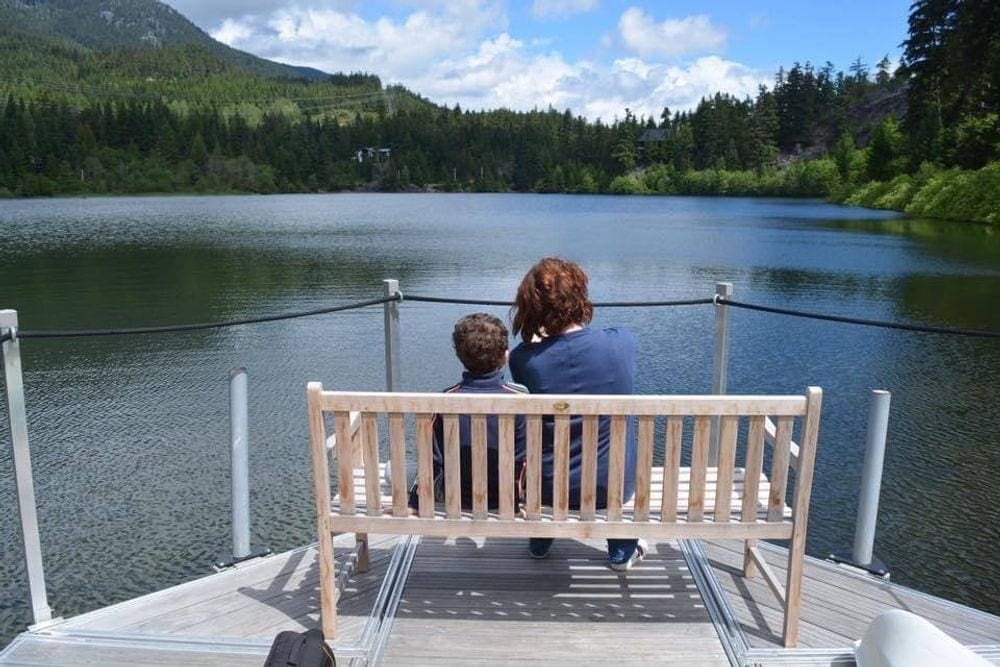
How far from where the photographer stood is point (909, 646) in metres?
2.12

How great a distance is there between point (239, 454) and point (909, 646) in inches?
112

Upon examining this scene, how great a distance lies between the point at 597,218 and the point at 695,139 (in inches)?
2882

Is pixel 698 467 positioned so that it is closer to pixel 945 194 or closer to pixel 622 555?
pixel 622 555

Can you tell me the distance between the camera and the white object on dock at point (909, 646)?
2.00m

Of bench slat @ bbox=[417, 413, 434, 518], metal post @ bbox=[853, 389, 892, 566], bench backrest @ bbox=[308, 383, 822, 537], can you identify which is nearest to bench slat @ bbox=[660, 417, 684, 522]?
bench backrest @ bbox=[308, 383, 822, 537]

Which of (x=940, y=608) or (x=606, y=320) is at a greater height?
(x=940, y=608)

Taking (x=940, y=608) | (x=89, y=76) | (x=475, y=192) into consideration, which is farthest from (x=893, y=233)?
(x=89, y=76)

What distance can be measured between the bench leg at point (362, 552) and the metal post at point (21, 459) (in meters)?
1.22

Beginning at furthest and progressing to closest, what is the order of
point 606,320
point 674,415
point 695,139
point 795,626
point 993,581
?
point 695,139 < point 606,320 < point 993,581 < point 795,626 < point 674,415

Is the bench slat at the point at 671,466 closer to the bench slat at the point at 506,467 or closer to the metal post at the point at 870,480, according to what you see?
the bench slat at the point at 506,467

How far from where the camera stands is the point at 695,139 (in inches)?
4887

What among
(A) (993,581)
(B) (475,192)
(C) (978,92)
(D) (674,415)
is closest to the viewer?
(D) (674,415)

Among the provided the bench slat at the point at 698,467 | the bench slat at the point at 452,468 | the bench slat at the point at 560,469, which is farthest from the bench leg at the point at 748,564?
the bench slat at the point at 452,468

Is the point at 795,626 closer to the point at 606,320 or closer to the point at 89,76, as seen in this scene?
the point at 606,320
